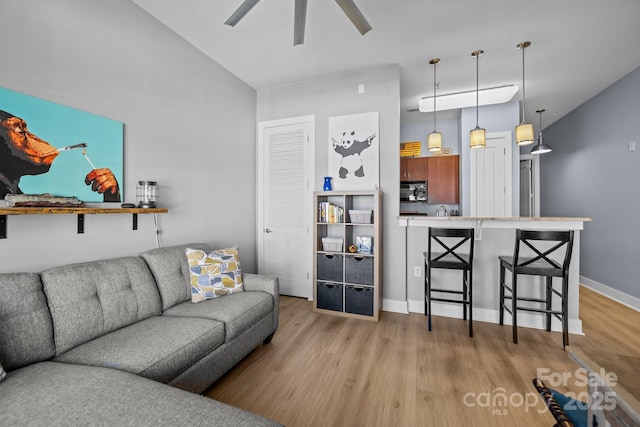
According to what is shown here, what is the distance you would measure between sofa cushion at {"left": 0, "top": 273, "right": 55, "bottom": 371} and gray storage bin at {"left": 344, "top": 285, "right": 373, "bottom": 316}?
7.73ft

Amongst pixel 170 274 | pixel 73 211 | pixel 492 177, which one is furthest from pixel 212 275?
pixel 492 177

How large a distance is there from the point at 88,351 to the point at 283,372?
1.18 m

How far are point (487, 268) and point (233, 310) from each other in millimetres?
2621

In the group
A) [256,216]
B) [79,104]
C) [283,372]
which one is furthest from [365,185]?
[79,104]

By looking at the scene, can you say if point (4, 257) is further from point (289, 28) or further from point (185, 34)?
point (289, 28)

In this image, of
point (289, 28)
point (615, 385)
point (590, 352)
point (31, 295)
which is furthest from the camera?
point (289, 28)

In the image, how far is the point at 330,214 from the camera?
315cm

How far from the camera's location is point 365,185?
3.27 meters

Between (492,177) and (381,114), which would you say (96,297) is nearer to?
(381,114)

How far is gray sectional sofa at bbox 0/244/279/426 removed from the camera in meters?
0.94

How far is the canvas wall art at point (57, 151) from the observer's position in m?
1.56

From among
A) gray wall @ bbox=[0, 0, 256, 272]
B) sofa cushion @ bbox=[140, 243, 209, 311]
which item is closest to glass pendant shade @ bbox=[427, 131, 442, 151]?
gray wall @ bbox=[0, 0, 256, 272]

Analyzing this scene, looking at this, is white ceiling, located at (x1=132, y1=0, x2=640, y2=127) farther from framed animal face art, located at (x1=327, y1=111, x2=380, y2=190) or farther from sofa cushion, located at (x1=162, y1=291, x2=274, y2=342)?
sofa cushion, located at (x1=162, y1=291, x2=274, y2=342)

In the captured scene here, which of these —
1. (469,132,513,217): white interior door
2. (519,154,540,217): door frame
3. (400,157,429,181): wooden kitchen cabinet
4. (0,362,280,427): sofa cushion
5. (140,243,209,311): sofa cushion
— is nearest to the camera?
(0,362,280,427): sofa cushion
